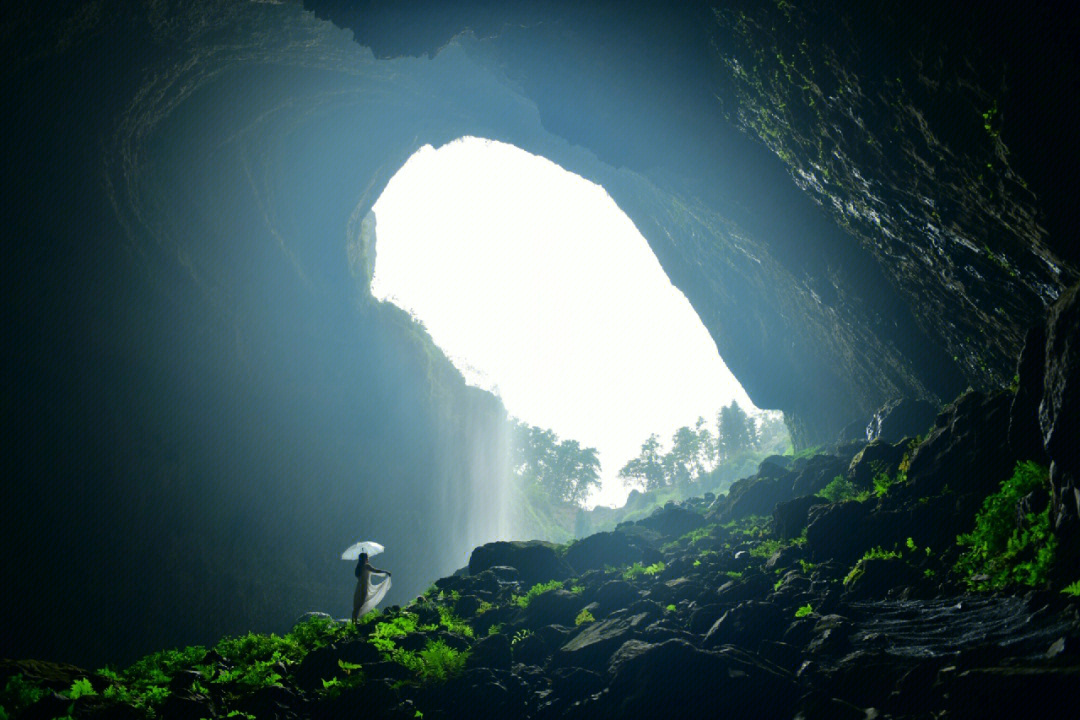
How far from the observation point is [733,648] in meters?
6.98

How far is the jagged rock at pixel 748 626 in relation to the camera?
790 centimetres

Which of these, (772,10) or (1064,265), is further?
(772,10)

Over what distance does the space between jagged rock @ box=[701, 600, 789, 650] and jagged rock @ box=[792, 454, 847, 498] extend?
12782mm

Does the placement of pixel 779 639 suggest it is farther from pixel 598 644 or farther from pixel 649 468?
pixel 649 468

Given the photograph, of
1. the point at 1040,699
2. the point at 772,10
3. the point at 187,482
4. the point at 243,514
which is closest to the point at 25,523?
the point at 187,482

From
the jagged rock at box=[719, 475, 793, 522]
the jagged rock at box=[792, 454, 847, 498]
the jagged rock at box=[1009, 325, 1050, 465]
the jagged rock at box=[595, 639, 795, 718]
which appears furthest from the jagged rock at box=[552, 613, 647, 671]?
the jagged rock at box=[719, 475, 793, 522]

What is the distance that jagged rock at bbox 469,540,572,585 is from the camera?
16608 mm

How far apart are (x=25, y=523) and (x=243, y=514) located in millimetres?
8467

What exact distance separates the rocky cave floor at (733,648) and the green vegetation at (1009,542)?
27 cm

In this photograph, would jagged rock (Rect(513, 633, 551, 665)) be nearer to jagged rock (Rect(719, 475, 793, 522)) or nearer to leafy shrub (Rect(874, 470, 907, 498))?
leafy shrub (Rect(874, 470, 907, 498))

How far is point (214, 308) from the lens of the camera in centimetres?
2295

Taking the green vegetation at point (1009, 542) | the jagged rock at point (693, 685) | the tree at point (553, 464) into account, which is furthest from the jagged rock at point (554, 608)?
the tree at point (553, 464)

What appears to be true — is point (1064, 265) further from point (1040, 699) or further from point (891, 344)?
point (891, 344)

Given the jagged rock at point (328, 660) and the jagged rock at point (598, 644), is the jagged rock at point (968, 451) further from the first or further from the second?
the jagged rock at point (328, 660)
